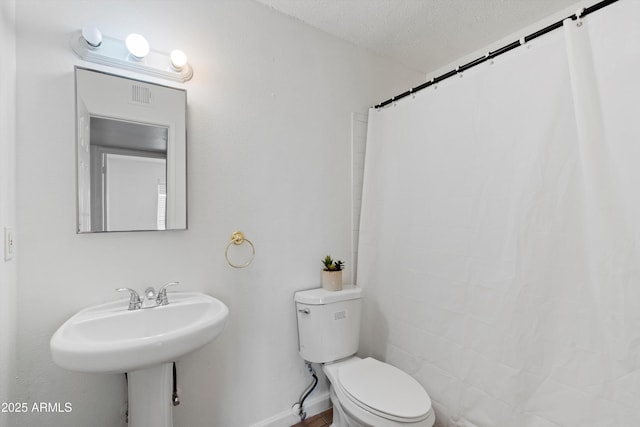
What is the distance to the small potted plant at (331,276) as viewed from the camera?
5.55 ft

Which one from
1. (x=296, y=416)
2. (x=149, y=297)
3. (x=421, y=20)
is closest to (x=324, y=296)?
(x=296, y=416)

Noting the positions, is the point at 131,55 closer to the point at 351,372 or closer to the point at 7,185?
the point at 7,185

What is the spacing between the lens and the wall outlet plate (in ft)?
3.17

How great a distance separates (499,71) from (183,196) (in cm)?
152

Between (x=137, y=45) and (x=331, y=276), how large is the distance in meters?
1.39

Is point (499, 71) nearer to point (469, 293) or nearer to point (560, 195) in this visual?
point (560, 195)

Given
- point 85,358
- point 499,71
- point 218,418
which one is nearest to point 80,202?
point 85,358

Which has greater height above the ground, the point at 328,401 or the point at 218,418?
the point at 218,418

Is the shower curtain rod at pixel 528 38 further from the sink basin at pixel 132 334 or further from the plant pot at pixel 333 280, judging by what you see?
the sink basin at pixel 132 334

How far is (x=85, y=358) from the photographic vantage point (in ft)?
2.74

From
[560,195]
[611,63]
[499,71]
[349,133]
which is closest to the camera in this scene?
[611,63]

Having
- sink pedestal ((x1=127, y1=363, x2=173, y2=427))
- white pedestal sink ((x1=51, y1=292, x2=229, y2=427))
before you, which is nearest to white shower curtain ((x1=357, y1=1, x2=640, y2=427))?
white pedestal sink ((x1=51, y1=292, x2=229, y2=427))

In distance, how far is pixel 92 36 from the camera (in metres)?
1.12

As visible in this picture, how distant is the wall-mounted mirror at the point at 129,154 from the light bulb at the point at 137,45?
0.11 meters
